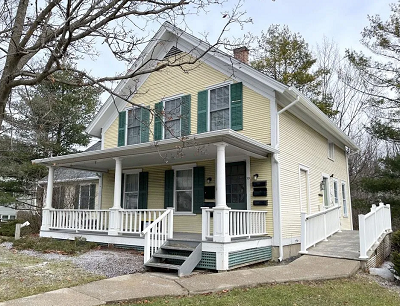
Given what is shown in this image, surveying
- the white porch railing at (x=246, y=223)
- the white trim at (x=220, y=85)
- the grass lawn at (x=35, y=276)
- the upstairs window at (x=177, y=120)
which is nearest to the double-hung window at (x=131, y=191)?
the upstairs window at (x=177, y=120)

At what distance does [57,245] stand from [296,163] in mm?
7695

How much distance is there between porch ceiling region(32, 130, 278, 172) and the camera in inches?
321

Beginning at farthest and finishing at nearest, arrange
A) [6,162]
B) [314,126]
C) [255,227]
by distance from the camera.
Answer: [6,162] < [314,126] < [255,227]

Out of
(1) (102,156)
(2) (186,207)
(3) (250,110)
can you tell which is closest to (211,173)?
(2) (186,207)

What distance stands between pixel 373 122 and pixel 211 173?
11987 millimetres

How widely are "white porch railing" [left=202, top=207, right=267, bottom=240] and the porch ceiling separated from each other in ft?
5.15

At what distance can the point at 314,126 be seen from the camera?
12.6 meters

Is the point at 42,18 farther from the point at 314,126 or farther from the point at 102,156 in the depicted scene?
the point at 314,126

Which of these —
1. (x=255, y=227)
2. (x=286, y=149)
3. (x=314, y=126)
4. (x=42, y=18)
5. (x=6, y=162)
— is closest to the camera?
(x=42, y=18)

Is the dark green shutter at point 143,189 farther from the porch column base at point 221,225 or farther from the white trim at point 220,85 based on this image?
the porch column base at point 221,225

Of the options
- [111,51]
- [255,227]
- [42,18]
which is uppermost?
[42,18]

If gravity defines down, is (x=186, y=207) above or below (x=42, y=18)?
below

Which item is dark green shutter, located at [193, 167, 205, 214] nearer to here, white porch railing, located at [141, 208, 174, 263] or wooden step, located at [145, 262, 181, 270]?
white porch railing, located at [141, 208, 174, 263]

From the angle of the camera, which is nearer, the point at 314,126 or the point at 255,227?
the point at 255,227
